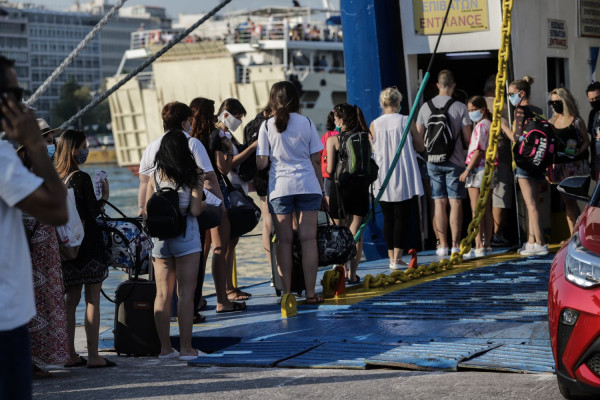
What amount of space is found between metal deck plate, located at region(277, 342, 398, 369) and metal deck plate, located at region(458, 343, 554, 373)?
2.16ft

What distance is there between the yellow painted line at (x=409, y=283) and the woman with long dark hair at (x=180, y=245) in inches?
64.4

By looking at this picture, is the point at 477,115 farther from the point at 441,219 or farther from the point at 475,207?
the point at 441,219

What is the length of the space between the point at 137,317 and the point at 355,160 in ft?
8.26

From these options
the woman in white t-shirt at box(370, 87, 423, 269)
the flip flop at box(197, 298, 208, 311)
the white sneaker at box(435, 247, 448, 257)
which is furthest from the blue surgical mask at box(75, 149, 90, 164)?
the white sneaker at box(435, 247, 448, 257)

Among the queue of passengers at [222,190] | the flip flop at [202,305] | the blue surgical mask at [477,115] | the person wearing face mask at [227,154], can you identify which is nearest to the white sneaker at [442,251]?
the queue of passengers at [222,190]

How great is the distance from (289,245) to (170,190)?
1699 millimetres

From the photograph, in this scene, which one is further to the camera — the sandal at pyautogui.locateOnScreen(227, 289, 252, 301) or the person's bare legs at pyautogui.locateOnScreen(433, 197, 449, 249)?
the person's bare legs at pyautogui.locateOnScreen(433, 197, 449, 249)

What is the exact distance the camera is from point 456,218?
10.7 m

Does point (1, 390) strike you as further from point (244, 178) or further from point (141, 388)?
point (244, 178)

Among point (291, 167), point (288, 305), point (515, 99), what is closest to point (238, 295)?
point (288, 305)

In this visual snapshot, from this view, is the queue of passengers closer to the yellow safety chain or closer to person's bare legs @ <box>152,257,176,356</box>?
person's bare legs @ <box>152,257,176,356</box>

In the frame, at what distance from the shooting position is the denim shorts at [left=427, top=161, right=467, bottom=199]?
10.6 metres

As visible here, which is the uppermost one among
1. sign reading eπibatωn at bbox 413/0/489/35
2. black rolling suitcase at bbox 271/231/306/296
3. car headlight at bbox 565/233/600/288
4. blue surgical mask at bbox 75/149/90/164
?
sign reading eπibatωn at bbox 413/0/489/35

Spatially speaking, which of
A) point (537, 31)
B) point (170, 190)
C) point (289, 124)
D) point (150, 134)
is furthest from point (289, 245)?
point (150, 134)
